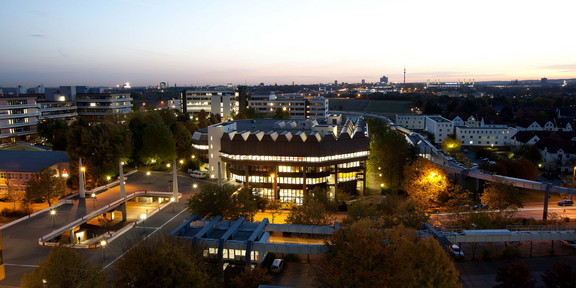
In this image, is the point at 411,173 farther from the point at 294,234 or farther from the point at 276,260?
the point at 276,260

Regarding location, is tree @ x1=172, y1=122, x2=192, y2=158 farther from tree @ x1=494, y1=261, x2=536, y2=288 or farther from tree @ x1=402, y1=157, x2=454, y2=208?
tree @ x1=494, y1=261, x2=536, y2=288

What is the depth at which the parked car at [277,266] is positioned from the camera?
92.6 feet

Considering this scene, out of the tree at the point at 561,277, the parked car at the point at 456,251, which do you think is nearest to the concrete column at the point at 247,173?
the parked car at the point at 456,251

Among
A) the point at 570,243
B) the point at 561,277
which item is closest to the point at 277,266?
the point at 561,277

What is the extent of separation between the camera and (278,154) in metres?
49.2

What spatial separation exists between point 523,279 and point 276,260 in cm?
1655

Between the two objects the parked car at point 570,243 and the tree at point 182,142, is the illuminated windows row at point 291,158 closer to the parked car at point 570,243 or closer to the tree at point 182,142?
the tree at point 182,142

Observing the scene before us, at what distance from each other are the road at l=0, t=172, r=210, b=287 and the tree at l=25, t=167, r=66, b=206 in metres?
2.03

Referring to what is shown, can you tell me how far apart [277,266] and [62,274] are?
1439 cm

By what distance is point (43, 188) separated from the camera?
39719mm

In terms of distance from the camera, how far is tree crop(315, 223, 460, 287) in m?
20.6

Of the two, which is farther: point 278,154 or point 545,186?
point 278,154

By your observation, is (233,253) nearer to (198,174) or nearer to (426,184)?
(426,184)

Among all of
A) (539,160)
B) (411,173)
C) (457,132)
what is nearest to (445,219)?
(411,173)
